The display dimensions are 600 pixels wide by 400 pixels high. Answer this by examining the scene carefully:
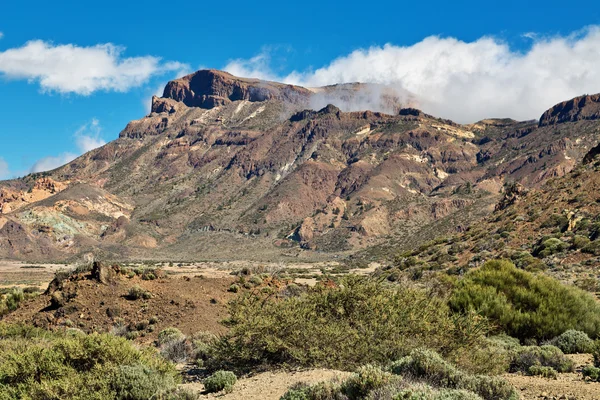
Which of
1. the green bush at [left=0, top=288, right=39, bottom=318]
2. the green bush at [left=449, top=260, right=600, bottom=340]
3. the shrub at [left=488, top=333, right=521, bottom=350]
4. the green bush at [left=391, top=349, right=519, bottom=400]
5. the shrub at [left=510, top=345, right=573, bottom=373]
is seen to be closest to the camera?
the green bush at [left=391, top=349, right=519, bottom=400]

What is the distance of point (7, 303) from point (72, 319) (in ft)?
17.9

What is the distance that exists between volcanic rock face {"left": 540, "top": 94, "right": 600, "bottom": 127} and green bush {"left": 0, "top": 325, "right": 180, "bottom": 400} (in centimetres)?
19248

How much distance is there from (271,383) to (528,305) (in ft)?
32.5

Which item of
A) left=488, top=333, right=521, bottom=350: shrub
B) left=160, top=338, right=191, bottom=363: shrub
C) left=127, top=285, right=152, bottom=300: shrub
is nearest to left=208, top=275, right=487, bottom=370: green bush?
left=488, top=333, right=521, bottom=350: shrub

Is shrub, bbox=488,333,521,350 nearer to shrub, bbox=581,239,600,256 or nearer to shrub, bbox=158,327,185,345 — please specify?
shrub, bbox=158,327,185,345

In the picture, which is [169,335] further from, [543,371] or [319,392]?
[543,371]

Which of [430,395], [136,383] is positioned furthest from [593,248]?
[136,383]

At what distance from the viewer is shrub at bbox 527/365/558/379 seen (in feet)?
35.1

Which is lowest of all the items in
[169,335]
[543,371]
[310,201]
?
[169,335]

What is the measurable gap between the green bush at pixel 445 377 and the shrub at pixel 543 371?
2585 millimetres

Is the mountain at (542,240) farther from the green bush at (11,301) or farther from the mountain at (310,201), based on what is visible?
the mountain at (310,201)

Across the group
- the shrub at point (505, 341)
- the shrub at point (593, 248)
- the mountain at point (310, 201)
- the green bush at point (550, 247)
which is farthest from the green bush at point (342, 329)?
the mountain at point (310, 201)

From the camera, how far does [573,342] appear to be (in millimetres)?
13695

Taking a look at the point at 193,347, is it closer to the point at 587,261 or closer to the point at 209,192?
the point at 587,261
